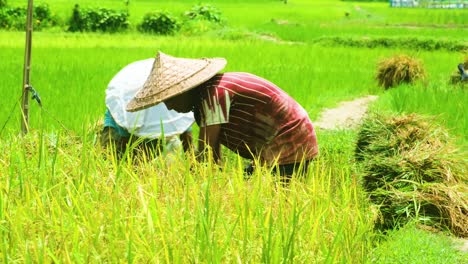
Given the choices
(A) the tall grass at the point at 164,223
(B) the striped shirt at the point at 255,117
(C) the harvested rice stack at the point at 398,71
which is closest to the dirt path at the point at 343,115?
(C) the harvested rice stack at the point at 398,71

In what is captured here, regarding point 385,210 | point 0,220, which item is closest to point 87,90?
point 385,210

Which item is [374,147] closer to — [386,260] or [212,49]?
[386,260]

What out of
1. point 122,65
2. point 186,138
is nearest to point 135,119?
point 186,138

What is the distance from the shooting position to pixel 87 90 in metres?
6.27

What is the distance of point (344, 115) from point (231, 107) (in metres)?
3.10

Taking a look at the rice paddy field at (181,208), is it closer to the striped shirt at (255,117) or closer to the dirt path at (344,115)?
the striped shirt at (255,117)

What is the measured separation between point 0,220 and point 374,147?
1926 mm

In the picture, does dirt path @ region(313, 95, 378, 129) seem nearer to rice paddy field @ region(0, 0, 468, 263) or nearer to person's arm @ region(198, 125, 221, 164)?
rice paddy field @ region(0, 0, 468, 263)

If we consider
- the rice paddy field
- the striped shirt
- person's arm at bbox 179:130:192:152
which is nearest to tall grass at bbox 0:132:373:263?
the rice paddy field

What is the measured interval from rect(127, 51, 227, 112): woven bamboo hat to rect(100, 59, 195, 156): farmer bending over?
0.78 metres

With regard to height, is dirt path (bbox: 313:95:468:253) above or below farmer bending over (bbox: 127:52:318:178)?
below

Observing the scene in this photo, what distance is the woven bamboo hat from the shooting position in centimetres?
314

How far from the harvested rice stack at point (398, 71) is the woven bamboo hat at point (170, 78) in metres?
5.06

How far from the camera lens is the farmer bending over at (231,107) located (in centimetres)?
318
